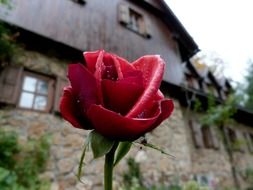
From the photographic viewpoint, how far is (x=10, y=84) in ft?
14.6

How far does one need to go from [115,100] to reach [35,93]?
15.7ft

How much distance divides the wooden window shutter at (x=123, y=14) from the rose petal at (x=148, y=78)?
280 inches

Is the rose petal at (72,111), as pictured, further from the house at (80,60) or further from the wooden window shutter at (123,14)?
the wooden window shutter at (123,14)

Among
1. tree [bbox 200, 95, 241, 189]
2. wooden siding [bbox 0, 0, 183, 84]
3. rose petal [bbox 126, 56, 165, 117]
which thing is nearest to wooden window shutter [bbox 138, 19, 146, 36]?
wooden siding [bbox 0, 0, 183, 84]

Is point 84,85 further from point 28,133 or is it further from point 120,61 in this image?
point 28,133

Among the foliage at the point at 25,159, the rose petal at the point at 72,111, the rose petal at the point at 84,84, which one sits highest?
the rose petal at the point at 84,84

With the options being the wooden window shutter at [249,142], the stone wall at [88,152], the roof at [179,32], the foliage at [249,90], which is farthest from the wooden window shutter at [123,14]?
the foliage at [249,90]

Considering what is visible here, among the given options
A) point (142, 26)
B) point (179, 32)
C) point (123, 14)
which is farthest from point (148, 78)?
point (179, 32)

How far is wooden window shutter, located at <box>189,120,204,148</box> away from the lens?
7949 millimetres

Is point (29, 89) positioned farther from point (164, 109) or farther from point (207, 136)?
point (207, 136)

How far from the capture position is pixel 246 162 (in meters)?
10.1

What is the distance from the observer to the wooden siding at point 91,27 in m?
5.27

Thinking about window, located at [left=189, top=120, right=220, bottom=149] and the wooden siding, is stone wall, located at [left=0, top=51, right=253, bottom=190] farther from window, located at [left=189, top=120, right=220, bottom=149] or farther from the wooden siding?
the wooden siding

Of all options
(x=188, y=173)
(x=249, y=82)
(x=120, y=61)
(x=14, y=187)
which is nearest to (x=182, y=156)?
(x=188, y=173)
